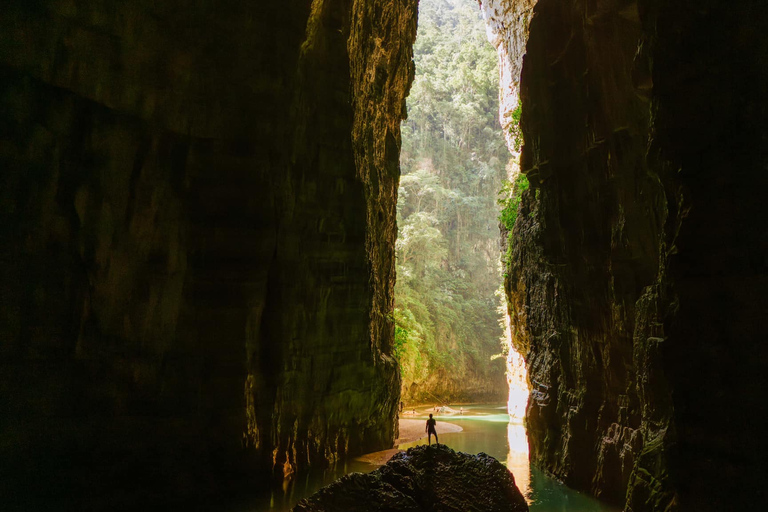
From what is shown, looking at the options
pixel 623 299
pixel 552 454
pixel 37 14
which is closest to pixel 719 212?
pixel 623 299

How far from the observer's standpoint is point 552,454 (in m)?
12.6

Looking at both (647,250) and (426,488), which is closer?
(426,488)

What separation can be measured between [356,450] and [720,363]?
463 inches

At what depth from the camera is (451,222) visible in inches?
1599

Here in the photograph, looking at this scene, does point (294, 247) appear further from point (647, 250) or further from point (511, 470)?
point (511, 470)

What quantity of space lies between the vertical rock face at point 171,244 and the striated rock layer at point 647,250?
5.30m

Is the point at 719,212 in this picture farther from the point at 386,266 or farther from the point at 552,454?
the point at 386,266

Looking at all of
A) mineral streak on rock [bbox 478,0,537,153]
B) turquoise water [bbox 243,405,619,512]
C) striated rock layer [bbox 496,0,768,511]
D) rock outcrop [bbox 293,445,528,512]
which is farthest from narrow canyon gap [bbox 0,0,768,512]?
mineral streak on rock [bbox 478,0,537,153]

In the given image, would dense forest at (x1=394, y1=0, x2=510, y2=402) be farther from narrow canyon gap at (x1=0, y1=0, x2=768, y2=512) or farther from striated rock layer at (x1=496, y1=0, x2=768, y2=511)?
narrow canyon gap at (x1=0, y1=0, x2=768, y2=512)

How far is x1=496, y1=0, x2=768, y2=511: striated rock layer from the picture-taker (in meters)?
5.35

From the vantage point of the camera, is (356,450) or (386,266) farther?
(386,266)

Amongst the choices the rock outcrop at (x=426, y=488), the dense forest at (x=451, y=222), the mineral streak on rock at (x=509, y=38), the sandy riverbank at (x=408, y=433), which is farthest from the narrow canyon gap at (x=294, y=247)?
the dense forest at (x=451, y=222)

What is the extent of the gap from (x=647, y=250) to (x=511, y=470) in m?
6.91

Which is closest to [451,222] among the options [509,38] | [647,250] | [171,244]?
[509,38]
